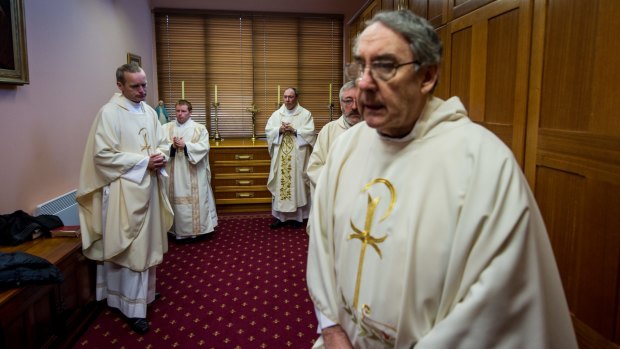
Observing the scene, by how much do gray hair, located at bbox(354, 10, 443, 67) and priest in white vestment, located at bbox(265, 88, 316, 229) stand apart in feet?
13.7

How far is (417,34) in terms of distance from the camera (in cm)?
109

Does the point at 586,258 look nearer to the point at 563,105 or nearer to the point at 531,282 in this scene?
the point at 563,105

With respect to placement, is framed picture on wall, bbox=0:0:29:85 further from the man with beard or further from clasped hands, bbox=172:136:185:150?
the man with beard

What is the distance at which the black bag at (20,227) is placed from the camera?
2.66 m

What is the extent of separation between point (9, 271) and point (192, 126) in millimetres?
2898

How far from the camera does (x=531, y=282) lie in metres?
0.97

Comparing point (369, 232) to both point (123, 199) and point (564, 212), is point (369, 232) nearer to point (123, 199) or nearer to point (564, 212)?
point (564, 212)

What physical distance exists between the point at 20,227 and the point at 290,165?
3086 millimetres

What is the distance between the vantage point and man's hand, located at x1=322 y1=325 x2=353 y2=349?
127 centimetres

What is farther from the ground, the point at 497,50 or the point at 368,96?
the point at 497,50

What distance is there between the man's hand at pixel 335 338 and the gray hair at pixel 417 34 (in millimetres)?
769

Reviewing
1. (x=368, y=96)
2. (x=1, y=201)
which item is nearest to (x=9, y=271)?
(x=1, y=201)

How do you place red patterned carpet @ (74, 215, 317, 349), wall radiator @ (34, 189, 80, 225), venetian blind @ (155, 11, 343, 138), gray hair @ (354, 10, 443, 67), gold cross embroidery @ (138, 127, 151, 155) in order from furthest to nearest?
venetian blind @ (155, 11, 343, 138) → wall radiator @ (34, 189, 80, 225) → gold cross embroidery @ (138, 127, 151, 155) → red patterned carpet @ (74, 215, 317, 349) → gray hair @ (354, 10, 443, 67)

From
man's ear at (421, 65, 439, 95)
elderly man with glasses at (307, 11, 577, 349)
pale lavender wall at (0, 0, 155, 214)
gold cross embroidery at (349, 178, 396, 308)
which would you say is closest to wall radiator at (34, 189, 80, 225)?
pale lavender wall at (0, 0, 155, 214)
